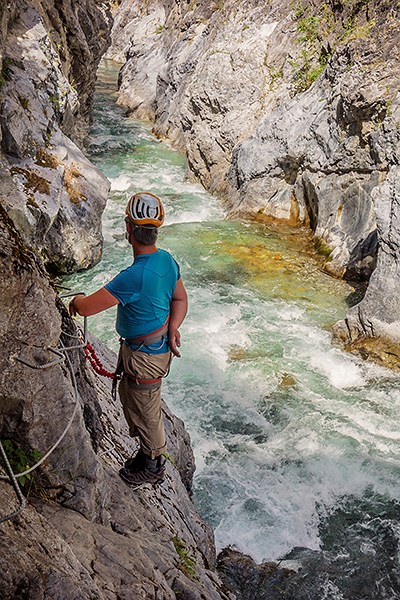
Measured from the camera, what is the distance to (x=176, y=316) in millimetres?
3348

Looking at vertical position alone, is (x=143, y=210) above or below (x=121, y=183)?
above

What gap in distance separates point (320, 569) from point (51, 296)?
161 inches

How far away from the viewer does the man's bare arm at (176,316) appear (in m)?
3.29

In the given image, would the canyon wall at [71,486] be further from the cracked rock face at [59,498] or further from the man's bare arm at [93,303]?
the man's bare arm at [93,303]

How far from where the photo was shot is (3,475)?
2479 mm

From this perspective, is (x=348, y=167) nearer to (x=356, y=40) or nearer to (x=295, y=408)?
(x=356, y=40)

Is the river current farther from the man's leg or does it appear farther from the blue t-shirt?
the blue t-shirt

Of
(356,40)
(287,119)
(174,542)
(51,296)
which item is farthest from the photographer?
(287,119)

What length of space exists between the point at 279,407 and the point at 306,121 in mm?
9798

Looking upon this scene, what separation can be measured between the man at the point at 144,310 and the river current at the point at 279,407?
284 centimetres

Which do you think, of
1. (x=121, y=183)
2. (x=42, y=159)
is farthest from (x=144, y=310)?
(x=121, y=183)

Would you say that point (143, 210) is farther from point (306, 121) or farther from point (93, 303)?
point (306, 121)

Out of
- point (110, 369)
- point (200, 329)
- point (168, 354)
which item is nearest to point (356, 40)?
point (200, 329)

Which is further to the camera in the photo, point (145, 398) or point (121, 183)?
point (121, 183)
